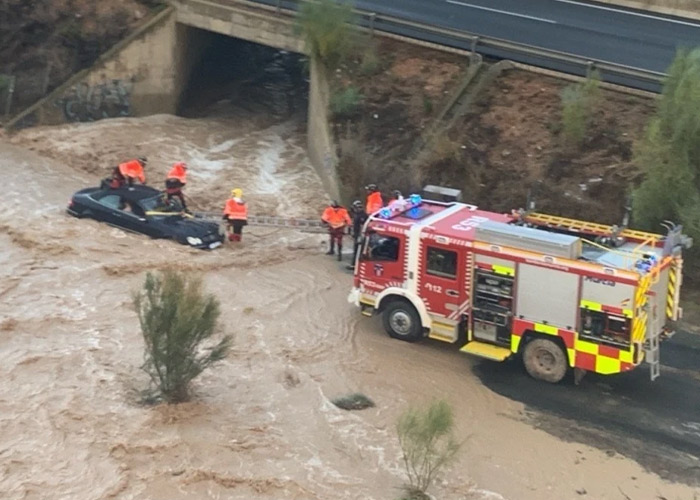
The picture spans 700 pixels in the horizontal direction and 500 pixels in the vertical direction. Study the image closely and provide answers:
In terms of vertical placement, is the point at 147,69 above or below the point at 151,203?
above

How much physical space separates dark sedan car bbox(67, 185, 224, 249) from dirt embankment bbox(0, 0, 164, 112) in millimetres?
9549

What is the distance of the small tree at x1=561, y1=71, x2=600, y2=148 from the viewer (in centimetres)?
2273

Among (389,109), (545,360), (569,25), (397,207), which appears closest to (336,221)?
(397,207)

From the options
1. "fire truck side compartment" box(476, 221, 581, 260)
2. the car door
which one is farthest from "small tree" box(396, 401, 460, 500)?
the car door

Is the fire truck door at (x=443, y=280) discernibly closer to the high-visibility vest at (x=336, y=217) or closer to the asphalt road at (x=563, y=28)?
the high-visibility vest at (x=336, y=217)

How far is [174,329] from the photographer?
15648mm

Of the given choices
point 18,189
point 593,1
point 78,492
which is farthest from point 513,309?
point 593,1

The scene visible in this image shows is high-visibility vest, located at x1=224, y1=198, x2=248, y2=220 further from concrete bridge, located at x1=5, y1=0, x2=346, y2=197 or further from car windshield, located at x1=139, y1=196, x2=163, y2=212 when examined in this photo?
concrete bridge, located at x1=5, y1=0, x2=346, y2=197

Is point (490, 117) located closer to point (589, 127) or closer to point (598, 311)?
point (589, 127)

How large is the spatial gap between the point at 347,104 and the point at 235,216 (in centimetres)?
510

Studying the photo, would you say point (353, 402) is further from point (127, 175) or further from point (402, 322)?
point (127, 175)

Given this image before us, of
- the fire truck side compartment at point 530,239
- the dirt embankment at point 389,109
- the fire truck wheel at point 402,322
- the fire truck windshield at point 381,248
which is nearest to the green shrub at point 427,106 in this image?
the dirt embankment at point 389,109

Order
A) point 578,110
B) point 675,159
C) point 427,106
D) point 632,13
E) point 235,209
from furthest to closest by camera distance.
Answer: point 632,13 < point 427,106 < point 578,110 < point 235,209 < point 675,159

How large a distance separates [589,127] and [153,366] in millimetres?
11329
